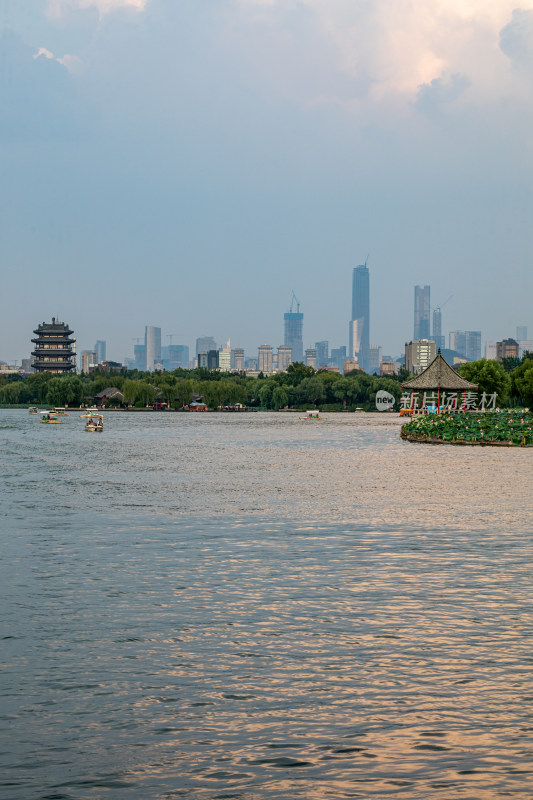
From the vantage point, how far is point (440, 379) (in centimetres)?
8912

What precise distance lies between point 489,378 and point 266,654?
9219 cm

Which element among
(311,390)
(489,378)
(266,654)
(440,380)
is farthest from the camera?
(311,390)

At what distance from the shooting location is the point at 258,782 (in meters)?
7.93

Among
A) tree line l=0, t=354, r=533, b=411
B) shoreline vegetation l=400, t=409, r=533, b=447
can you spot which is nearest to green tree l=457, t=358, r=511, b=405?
shoreline vegetation l=400, t=409, r=533, b=447

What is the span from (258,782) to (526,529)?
56.8ft

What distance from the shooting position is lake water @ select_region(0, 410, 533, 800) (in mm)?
8242

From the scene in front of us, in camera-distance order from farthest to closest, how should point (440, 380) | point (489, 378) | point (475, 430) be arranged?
1. point (489, 378)
2. point (440, 380)
3. point (475, 430)

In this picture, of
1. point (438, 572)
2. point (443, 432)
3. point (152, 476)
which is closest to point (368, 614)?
point (438, 572)

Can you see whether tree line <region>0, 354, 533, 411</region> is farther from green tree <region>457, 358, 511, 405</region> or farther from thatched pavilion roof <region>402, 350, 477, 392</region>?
thatched pavilion roof <region>402, 350, 477, 392</region>

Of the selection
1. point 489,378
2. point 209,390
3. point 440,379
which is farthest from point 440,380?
point 209,390

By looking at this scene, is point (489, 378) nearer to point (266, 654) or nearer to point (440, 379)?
point (440, 379)

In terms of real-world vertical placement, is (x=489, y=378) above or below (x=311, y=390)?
above

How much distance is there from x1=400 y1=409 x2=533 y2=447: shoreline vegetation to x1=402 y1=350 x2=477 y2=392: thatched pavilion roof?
10.0m

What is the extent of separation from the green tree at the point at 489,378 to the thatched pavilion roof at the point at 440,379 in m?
11.2
